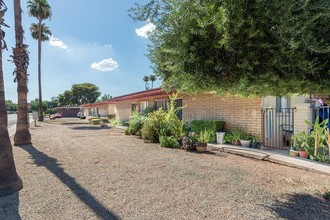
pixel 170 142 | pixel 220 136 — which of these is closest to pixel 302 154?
pixel 220 136

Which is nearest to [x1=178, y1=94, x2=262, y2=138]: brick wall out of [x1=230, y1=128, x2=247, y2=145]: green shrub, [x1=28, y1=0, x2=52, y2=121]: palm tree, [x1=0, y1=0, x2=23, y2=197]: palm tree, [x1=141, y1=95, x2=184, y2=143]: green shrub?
[x1=230, y1=128, x2=247, y2=145]: green shrub

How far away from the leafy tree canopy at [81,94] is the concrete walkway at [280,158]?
6925 centimetres

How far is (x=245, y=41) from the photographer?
10.9 feet

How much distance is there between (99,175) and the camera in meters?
6.09

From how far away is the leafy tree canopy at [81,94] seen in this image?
73.2 metres

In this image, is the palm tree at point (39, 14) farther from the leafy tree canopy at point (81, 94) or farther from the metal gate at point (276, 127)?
the leafy tree canopy at point (81, 94)

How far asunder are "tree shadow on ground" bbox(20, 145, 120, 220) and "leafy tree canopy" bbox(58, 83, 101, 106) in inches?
2669

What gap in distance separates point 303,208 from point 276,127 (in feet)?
20.3

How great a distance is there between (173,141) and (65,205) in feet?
21.2

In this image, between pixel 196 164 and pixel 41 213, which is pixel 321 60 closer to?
pixel 196 164

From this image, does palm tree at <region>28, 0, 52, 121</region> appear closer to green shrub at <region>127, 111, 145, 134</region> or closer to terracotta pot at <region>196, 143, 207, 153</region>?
green shrub at <region>127, 111, 145, 134</region>

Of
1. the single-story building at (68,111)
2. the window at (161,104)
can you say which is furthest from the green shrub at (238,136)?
the single-story building at (68,111)

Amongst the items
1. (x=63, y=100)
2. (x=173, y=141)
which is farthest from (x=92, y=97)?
(x=173, y=141)

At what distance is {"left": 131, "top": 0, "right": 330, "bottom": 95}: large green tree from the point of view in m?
2.99
